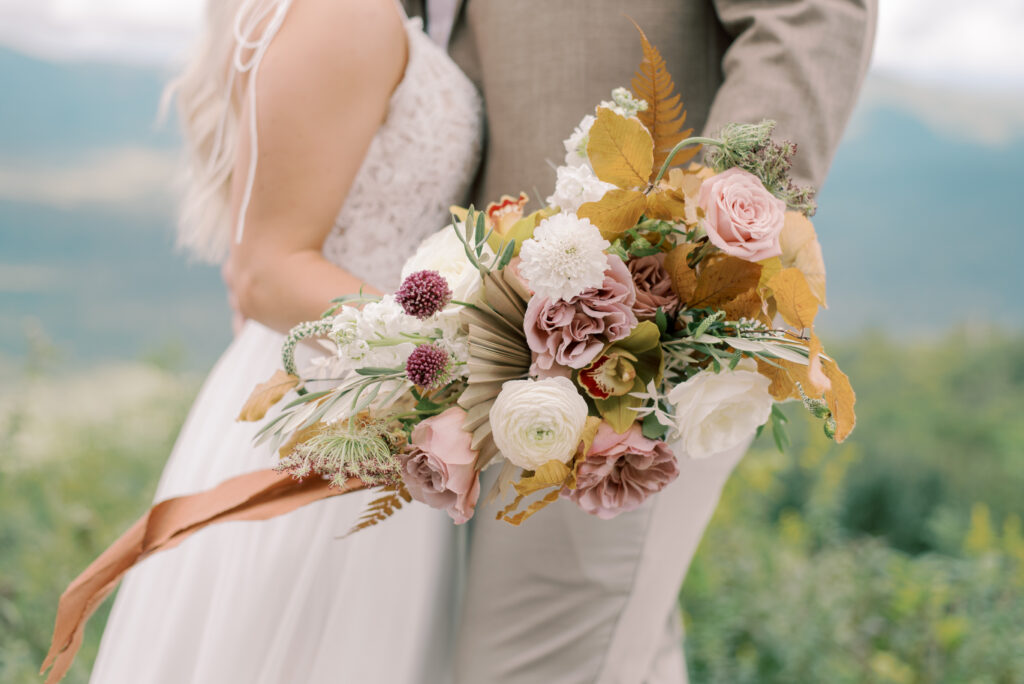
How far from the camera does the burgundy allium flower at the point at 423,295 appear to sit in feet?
2.08

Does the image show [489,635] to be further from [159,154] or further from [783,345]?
[159,154]

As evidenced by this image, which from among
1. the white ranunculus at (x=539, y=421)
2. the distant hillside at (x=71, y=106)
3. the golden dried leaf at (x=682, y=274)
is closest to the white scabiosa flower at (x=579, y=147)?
the golden dried leaf at (x=682, y=274)

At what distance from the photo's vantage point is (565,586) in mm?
1000

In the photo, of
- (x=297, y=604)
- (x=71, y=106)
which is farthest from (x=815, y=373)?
(x=71, y=106)

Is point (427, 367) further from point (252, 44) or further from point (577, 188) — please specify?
point (252, 44)

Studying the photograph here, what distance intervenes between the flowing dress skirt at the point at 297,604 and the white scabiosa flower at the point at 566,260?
0.54 metres

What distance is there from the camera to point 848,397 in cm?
60

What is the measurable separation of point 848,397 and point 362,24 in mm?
702

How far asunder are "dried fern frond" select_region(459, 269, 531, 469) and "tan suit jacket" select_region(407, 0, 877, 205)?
0.45m

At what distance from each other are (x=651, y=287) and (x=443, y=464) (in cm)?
24

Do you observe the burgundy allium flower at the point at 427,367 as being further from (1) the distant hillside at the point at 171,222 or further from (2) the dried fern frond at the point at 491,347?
(1) the distant hillside at the point at 171,222

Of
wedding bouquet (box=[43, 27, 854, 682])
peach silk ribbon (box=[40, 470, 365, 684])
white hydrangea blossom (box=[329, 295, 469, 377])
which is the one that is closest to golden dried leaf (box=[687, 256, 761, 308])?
wedding bouquet (box=[43, 27, 854, 682])

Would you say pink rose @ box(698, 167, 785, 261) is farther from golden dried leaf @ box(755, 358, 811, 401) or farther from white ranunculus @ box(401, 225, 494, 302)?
white ranunculus @ box(401, 225, 494, 302)

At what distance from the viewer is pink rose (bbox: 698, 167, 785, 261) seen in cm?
60
